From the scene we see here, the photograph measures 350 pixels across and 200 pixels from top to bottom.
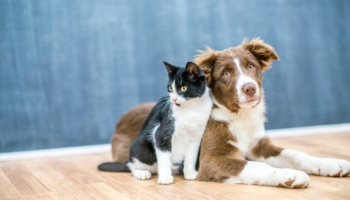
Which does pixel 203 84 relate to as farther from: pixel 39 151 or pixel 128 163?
pixel 39 151

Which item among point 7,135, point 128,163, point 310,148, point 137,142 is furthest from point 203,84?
point 7,135

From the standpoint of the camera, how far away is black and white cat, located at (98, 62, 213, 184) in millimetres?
2137

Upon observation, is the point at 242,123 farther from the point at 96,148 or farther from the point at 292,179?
the point at 96,148

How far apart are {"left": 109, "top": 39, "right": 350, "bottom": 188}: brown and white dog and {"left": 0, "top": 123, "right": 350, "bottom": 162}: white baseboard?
4.81 ft

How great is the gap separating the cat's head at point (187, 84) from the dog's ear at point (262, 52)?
391 mm

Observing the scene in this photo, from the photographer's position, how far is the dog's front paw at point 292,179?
1.83m

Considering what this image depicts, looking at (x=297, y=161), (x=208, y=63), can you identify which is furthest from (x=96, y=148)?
(x=297, y=161)

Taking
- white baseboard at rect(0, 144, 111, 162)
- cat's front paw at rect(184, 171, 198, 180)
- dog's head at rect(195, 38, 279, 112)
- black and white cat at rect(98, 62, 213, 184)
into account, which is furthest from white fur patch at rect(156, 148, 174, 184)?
white baseboard at rect(0, 144, 111, 162)

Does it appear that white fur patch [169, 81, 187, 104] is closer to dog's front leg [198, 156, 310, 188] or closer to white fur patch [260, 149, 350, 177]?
dog's front leg [198, 156, 310, 188]

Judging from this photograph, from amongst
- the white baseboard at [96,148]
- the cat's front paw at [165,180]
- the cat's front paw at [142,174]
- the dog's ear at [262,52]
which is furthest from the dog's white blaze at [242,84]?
the white baseboard at [96,148]

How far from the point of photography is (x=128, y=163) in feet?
7.94

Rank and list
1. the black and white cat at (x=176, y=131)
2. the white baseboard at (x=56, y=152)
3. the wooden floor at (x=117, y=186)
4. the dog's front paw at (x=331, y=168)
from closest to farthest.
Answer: the wooden floor at (x=117, y=186) < the dog's front paw at (x=331, y=168) < the black and white cat at (x=176, y=131) < the white baseboard at (x=56, y=152)

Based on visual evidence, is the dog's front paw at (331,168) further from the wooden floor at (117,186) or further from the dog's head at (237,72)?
the dog's head at (237,72)

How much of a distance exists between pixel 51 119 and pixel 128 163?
1.16 metres
